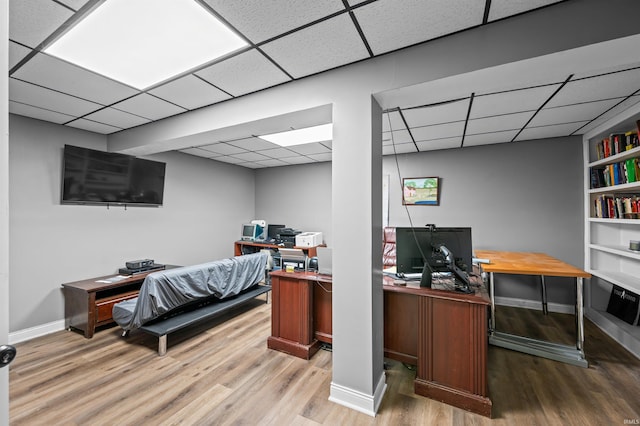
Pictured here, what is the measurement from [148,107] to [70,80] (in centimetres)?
60

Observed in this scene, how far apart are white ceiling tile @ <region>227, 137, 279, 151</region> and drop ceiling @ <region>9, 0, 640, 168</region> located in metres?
0.81

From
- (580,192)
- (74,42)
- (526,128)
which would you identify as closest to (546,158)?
(580,192)

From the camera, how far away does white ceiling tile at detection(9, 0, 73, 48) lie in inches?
53.9

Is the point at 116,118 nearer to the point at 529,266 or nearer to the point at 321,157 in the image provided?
the point at 321,157

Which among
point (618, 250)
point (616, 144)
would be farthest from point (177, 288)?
point (616, 144)

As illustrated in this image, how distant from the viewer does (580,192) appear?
11.6 ft

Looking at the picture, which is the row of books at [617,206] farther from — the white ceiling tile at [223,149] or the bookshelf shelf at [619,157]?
the white ceiling tile at [223,149]

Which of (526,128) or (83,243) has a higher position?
(526,128)

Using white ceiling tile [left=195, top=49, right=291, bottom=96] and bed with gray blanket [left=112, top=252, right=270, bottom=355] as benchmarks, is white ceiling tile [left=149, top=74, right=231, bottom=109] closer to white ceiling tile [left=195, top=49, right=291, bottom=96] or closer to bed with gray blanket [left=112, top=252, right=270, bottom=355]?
white ceiling tile [left=195, top=49, right=291, bottom=96]

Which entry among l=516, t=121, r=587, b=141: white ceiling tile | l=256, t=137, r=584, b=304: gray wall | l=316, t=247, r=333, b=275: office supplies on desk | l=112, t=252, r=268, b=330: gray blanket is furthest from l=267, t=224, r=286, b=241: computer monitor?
l=516, t=121, r=587, b=141: white ceiling tile

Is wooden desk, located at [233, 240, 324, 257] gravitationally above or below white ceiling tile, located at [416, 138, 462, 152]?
below

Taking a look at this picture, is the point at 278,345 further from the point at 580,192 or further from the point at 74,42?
the point at 580,192

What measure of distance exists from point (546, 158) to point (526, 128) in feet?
2.77

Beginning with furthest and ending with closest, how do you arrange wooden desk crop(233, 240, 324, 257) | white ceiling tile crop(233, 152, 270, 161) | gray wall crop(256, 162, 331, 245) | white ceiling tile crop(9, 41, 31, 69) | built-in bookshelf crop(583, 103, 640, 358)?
gray wall crop(256, 162, 331, 245) → wooden desk crop(233, 240, 324, 257) → white ceiling tile crop(233, 152, 270, 161) → built-in bookshelf crop(583, 103, 640, 358) → white ceiling tile crop(9, 41, 31, 69)
